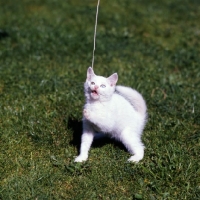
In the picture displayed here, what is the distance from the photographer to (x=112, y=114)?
12.9 feet

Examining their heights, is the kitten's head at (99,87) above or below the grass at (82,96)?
above

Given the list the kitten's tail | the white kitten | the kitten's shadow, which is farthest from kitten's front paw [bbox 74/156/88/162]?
the kitten's tail

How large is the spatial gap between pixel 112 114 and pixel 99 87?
32 cm

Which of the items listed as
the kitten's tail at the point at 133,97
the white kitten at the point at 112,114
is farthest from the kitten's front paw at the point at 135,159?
the kitten's tail at the point at 133,97

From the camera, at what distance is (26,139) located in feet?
14.4

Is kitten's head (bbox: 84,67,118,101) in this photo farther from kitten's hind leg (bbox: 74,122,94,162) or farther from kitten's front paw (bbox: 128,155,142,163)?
kitten's front paw (bbox: 128,155,142,163)

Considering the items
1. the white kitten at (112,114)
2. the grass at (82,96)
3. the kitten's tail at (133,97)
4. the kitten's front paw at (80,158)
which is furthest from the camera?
the kitten's tail at (133,97)

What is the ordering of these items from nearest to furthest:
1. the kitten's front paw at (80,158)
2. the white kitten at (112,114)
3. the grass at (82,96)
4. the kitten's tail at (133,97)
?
1. the grass at (82,96)
2. the white kitten at (112,114)
3. the kitten's front paw at (80,158)
4. the kitten's tail at (133,97)

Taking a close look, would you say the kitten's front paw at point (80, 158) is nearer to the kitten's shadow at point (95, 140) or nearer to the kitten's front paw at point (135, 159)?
the kitten's shadow at point (95, 140)

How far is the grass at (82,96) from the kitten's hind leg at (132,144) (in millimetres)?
101

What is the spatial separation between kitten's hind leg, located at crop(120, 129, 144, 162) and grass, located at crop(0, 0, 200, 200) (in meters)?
0.10

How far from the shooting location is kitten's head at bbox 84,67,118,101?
382 cm

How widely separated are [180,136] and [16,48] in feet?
12.4

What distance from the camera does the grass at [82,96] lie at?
3744mm
